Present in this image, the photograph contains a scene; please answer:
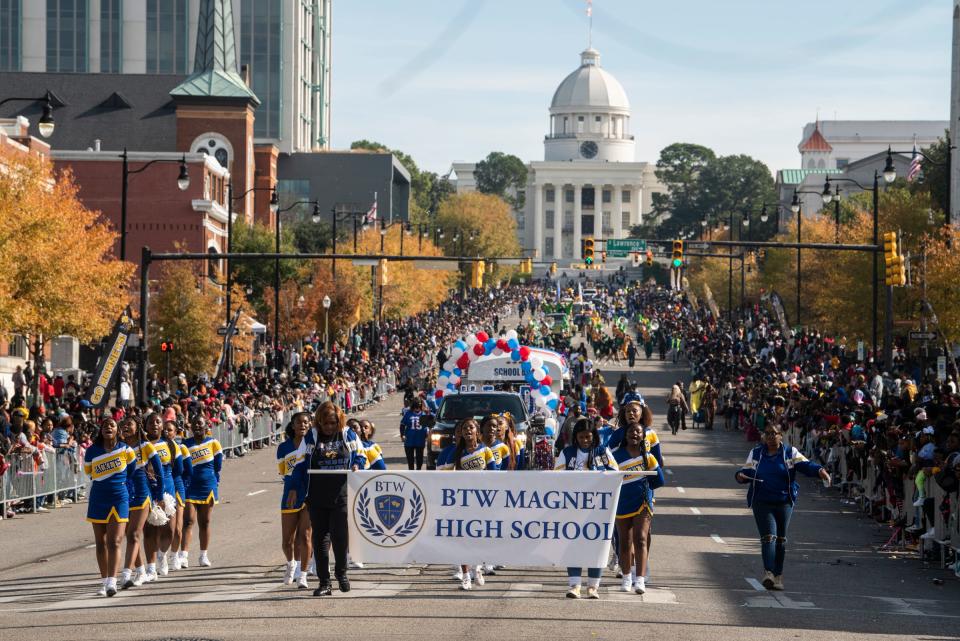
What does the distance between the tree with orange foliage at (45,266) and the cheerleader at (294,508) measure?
62.8ft

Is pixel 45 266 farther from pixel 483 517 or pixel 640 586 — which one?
pixel 640 586

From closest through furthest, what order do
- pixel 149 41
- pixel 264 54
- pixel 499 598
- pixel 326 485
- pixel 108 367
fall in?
pixel 326 485 < pixel 499 598 < pixel 108 367 < pixel 264 54 < pixel 149 41

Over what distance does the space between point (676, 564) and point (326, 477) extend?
5.20 metres

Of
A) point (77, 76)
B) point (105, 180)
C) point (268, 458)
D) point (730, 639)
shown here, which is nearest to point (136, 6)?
point (77, 76)

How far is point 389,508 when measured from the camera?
1453 cm

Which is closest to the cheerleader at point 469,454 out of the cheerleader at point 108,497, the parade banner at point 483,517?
the parade banner at point 483,517

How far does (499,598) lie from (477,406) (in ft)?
46.4

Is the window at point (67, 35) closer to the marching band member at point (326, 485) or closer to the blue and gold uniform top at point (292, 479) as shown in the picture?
the blue and gold uniform top at point (292, 479)

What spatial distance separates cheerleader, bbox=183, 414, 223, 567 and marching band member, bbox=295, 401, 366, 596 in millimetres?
2348

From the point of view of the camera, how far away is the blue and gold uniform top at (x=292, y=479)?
14555 millimetres

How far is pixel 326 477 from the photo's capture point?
46.7 feet

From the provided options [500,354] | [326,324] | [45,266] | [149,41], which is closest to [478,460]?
[500,354]

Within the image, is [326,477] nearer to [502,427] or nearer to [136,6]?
[502,427]

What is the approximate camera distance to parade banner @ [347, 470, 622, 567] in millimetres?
14414
